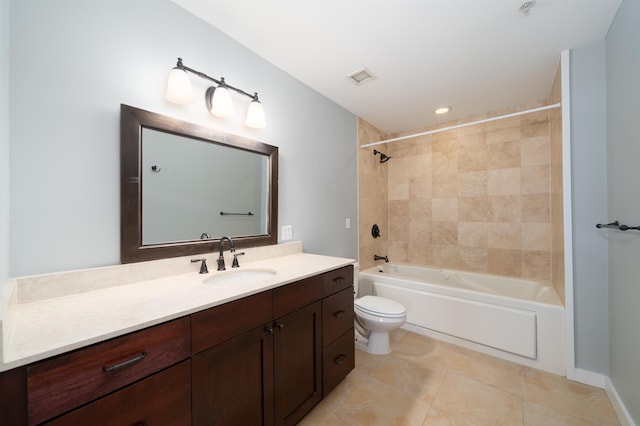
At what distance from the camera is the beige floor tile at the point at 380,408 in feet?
4.69

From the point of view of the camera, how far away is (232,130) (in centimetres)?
161

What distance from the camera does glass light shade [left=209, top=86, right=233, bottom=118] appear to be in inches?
57.3

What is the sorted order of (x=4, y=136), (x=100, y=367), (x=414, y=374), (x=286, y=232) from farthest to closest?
(x=286, y=232) → (x=414, y=374) → (x=4, y=136) → (x=100, y=367)

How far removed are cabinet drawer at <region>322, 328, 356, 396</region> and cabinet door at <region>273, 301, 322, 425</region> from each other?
0.20 ft

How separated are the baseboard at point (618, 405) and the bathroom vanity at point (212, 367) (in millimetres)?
1549

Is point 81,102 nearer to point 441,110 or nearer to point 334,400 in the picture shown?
point 334,400

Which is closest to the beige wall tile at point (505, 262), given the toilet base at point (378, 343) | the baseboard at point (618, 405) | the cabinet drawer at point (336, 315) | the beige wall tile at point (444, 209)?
the beige wall tile at point (444, 209)

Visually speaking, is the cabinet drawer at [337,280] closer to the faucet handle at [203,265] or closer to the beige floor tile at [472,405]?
the faucet handle at [203,265]

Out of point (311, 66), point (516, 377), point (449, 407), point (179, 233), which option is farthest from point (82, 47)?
point (516, 377)

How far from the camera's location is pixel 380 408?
152cm

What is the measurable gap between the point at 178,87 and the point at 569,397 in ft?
9.88

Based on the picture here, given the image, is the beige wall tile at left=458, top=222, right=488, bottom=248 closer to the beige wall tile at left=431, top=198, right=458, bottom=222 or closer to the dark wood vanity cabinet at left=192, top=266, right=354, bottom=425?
the beige wall tile at left=431, top=198, right=458, bottom=222

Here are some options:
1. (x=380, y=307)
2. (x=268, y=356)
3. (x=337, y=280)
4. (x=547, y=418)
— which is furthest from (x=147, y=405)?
(x=547, y=418)

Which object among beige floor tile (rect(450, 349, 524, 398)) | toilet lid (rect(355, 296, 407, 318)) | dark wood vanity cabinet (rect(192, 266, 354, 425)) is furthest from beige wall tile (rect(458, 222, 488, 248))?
dark wood vanity cabinet (rect(192, 266, 354, 425))
